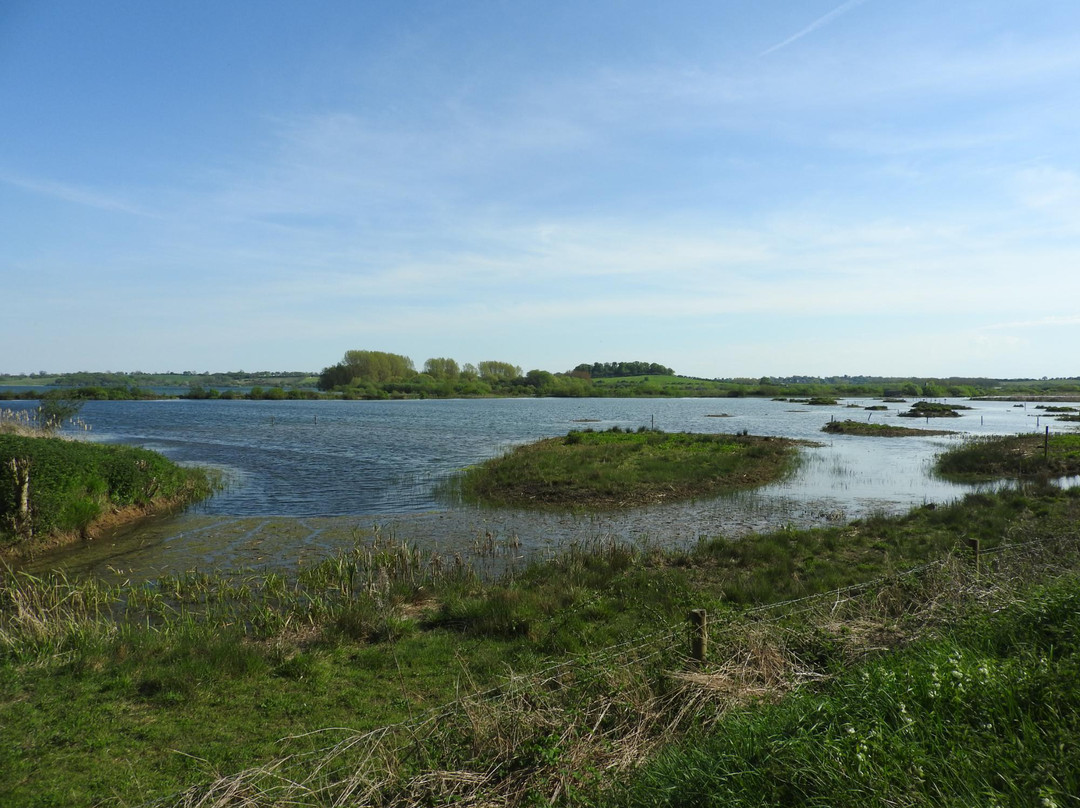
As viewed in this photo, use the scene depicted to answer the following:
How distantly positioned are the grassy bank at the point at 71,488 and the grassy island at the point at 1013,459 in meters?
35.0

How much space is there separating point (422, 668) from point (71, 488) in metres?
15.2

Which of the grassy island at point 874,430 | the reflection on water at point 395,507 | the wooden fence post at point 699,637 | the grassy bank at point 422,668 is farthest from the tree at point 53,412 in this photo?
the grassy island at point 874,430

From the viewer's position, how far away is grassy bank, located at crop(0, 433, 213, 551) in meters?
15.9

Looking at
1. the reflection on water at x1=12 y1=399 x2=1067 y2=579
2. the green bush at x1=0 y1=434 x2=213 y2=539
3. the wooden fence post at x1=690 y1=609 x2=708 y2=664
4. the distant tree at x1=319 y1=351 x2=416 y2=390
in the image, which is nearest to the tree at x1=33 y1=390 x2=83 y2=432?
the reflection on water at x1=12 y1=399 x2=1067 y2=579

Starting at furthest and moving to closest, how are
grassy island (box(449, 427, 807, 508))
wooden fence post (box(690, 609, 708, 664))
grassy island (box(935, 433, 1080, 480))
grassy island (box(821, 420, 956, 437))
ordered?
grassy island (box(821, 420, 956, 437)) < grassy island (box(935, 433, 1080, 480)) < grassy island (box(449, 427, 807, 508)) < wooden fence post (box(690, 609, 708, 664))

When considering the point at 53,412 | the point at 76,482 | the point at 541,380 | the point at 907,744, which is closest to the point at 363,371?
the point at 541,380

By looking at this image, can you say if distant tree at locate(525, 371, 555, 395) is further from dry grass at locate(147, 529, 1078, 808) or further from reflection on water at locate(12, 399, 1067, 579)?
dry grass at locate(147, 529, 1078, 808)

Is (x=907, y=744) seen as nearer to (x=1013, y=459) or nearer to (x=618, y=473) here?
(x=618, y=473)

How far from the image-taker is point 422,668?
28.1 feet

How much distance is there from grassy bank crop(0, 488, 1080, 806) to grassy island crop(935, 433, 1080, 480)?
18.7 meters

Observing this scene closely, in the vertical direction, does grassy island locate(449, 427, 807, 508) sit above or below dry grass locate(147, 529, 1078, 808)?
below

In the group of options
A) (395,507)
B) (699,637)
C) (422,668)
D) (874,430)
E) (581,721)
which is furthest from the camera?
(874,430)

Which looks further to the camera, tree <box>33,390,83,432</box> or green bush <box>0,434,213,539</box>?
tree <box>33,390,83,432</box>

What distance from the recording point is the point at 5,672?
25.5 feet
